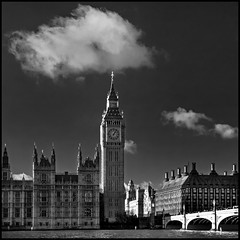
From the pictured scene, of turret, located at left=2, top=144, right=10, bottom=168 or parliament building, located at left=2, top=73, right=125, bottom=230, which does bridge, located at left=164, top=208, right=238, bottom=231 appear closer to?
parliament building, located at left=2, top=73, right=125, bottom=230

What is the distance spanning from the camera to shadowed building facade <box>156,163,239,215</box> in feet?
504

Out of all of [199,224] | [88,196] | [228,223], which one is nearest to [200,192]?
[199,224]

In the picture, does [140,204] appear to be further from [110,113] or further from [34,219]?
[34,219]

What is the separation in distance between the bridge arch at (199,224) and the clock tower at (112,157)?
29.7 meters

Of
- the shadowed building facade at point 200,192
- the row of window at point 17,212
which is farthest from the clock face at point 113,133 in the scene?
the row of window at point 17,212

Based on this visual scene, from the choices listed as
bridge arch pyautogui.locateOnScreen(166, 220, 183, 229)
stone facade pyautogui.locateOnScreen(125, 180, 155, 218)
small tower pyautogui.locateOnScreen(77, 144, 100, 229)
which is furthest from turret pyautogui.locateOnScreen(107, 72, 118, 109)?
bridge arch pyautogui.locateOnScreen(166, 220, 183, 229)

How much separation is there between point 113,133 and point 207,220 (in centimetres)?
4578

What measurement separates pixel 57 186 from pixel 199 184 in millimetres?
35708

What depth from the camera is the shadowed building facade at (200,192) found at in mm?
153500

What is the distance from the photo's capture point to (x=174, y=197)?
519 ft

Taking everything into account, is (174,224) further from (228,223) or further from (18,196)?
(18,196)

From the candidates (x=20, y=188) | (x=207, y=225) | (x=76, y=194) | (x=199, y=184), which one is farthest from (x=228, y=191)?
(x=20, y=188)

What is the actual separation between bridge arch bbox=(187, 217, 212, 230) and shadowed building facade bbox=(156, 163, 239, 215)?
21.2m

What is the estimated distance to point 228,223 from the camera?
117 m
